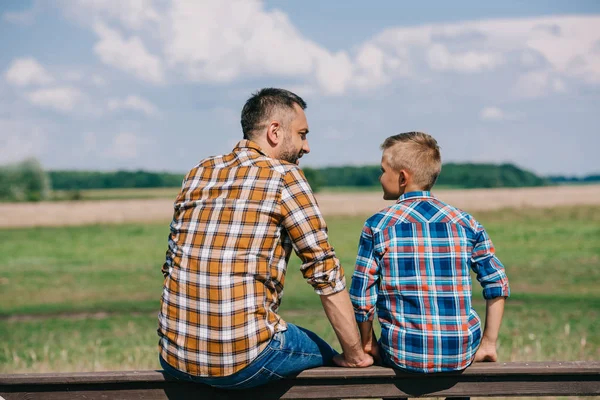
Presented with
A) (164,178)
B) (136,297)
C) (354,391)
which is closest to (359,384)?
(354,391)

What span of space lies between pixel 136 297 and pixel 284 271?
12.2 metres

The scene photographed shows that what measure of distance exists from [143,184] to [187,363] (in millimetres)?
122249

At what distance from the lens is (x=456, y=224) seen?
2.84 metres

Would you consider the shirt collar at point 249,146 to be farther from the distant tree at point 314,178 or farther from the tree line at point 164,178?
the distant tree at point 314,178

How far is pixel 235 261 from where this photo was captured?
2666mm

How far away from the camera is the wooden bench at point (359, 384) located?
2.86m

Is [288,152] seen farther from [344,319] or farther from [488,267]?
[488,267]

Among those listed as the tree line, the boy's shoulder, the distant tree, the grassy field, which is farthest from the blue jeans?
the distant tree

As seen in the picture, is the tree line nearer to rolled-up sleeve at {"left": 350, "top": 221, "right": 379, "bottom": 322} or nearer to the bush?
the bush

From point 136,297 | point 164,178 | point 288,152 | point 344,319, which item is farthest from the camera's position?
point 164,178

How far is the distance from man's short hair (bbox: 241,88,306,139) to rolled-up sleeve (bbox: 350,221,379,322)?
0.62 metres

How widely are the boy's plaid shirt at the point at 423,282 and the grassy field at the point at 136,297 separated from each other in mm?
4013

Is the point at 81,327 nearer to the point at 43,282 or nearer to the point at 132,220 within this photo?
the point at 43,282

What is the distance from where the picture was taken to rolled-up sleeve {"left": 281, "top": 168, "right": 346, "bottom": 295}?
108 inches
